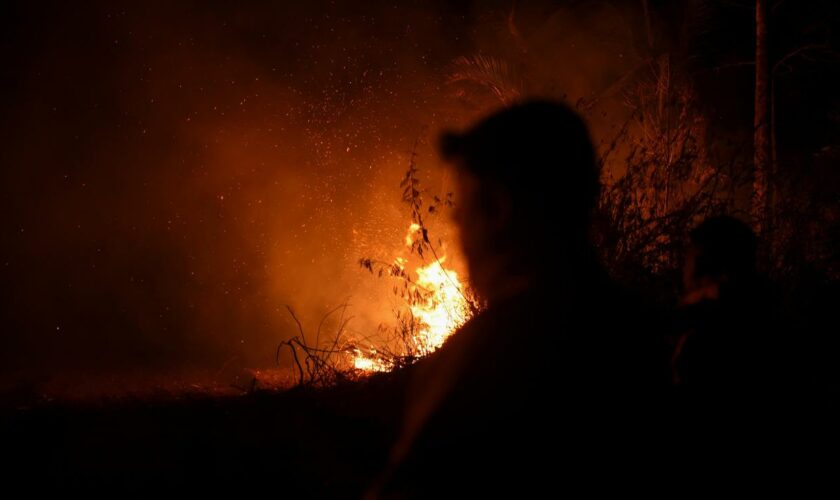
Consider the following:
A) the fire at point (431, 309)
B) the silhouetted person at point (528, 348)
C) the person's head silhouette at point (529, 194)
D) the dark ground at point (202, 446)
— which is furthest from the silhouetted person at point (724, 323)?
the fire at point (431, 309)

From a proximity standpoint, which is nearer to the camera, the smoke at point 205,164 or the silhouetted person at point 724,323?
the silhouetted person at point 724,323

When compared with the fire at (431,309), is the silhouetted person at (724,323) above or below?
below

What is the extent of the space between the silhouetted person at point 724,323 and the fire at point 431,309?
8.60ft

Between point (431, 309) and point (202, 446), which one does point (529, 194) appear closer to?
point (202, 446)

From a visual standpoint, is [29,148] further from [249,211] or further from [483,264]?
[483,264]

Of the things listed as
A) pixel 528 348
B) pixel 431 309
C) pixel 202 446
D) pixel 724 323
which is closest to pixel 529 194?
pixel 528 348

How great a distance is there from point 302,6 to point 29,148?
6379mm

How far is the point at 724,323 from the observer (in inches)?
99.1

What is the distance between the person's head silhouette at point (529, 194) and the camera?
137 cm

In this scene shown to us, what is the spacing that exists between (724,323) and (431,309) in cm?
406

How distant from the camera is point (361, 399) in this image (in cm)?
423

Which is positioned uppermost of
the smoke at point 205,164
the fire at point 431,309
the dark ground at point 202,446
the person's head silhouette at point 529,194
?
the smoke at point 205,164

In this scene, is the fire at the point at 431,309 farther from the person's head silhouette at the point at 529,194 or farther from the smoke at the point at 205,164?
the smoke at the point at 205,164

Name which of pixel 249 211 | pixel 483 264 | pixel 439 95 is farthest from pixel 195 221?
pixel 483 264
